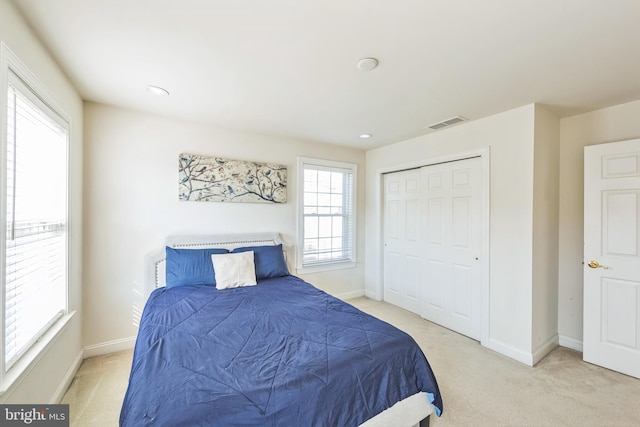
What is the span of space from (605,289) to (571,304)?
0.43 m

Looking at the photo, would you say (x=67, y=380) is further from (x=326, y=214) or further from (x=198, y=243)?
(x=326, y=214)

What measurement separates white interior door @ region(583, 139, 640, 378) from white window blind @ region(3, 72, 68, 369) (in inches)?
170

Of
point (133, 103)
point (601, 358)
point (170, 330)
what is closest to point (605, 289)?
point (601, 358)

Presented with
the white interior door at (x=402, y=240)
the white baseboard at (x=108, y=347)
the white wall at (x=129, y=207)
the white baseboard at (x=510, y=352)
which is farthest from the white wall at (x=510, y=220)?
the white baseboard at (x=108, y=347)

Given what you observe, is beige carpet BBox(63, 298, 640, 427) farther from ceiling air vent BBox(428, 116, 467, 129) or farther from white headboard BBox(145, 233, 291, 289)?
ceiling air vent BBox(428, 116, 467, 129)

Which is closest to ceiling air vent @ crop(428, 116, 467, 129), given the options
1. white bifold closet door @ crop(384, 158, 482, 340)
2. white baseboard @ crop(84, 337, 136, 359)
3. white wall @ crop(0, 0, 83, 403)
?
white bifold closet door @ crop(384, 158, 482, 340)

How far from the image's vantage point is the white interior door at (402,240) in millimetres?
3709

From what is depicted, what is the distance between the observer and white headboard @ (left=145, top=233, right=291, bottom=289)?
278 centimetres

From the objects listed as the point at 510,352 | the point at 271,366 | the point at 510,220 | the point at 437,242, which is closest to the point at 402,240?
the point at 437,242

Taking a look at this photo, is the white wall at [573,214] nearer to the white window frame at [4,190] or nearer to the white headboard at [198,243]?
the white headboard at [198,243]

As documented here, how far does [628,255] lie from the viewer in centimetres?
234

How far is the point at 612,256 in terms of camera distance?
2.41 metres

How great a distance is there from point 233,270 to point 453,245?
2.58 meters

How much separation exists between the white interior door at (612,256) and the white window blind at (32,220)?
14.2ft
